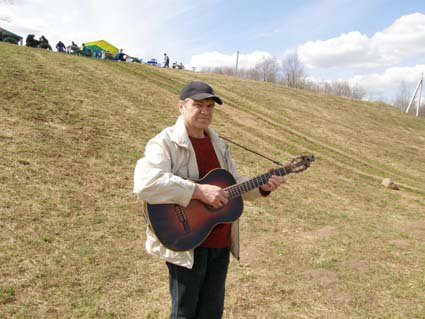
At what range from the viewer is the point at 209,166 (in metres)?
2.72

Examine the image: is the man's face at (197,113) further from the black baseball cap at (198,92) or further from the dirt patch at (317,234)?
the dirt patch at (317,234)

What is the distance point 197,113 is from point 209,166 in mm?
421

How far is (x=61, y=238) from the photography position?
201 inches

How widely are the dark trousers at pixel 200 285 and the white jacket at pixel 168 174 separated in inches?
4.7

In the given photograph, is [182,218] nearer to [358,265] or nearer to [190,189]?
[190,189]

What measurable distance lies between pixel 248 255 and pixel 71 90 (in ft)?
29.5

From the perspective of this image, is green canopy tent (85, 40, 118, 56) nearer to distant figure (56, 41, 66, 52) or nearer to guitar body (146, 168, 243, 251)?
distant figure (56, 41, 66, 52)

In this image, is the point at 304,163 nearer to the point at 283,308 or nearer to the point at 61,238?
the point at 283,308

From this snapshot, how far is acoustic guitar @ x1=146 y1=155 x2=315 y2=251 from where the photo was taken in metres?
2.42

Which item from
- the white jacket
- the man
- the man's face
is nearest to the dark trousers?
the man

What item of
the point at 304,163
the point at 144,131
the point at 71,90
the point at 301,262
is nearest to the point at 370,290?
the point at 301,262

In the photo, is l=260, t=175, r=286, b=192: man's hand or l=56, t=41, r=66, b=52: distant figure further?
l=56, t=41, r=66, b=52: distant figure

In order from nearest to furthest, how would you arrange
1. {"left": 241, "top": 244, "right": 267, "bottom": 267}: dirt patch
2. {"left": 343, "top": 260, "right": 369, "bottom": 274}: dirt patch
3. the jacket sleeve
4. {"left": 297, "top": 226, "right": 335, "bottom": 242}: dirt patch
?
1. the jacket sleeve
2. {"left": 241, "top": 244, "right": 267, "bottom": 267}: dirt patch
3. {"left": 343, "top": 260, "right": 369, "bottom": 274}: dirt patch
4. {"left": 297, "top": 226, "right": 335, "bottom": 242}: dirt patch

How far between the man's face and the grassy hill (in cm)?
234
